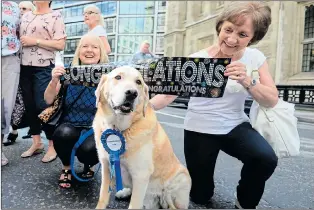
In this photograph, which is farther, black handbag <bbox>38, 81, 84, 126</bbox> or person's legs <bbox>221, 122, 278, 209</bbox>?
black handbag <bbox>38, 81, 84, 126</bbox>

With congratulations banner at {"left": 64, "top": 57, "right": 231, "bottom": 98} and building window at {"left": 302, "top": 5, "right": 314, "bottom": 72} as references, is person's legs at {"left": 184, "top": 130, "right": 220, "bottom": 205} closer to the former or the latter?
congratulations banner at {"left": 64, "top": 57, "right": 231, "bottom": 98}

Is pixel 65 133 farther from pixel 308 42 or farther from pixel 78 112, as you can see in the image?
pixel 308 42

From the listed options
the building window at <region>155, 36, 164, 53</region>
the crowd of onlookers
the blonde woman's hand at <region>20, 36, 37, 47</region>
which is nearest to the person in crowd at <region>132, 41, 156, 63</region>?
the crowd of onlookers

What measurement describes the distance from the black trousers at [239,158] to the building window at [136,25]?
0.81m

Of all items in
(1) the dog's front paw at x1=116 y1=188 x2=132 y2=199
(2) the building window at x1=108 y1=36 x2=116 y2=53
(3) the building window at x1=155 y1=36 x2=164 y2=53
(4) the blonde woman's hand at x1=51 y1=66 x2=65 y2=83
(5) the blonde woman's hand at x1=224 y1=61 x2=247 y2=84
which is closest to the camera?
(5) the blonde woman's hand at x1=224 y1=61 x2=247 y2=84

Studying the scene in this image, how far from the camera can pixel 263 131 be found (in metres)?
1.65

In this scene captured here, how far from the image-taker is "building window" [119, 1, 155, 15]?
167 centimetres

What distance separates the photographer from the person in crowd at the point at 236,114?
1.53 m

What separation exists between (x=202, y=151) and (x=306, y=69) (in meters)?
11.2

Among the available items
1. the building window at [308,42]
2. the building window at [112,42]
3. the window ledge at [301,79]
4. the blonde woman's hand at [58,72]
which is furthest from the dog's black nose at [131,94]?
the building window at [308,42]

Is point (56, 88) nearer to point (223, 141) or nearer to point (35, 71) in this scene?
point (35, 71)

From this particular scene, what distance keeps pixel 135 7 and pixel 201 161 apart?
966 mm

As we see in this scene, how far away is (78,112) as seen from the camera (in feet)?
6.21

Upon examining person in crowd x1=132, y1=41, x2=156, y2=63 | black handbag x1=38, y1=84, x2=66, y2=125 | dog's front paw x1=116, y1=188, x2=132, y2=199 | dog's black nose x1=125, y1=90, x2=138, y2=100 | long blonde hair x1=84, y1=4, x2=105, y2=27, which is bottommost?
dog's front paw x1=116, y1=188, x2=132, y2=199
